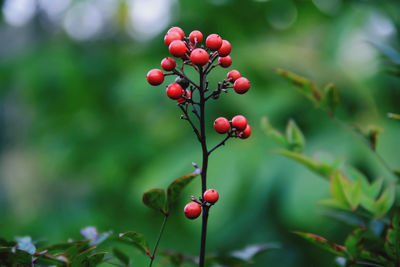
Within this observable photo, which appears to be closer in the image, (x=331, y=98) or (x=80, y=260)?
(x=80, y=260)

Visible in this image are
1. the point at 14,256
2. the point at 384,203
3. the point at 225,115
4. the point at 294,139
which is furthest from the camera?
the point at 225,115

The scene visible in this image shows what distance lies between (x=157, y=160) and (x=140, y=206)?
283 millimetres

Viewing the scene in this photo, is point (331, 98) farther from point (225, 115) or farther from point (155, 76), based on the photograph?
point (225, 115)

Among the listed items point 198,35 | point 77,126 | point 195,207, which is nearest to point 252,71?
point 77,126

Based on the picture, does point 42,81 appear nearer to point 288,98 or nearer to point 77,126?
point 77,126

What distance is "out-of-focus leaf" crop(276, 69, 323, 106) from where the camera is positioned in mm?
551

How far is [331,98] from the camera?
1.89ft

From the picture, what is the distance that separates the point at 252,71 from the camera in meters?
1.70

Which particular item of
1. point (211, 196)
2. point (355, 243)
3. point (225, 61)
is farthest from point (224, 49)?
point (355, 243)

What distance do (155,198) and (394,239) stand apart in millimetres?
267

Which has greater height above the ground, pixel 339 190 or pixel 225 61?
pixel 225 61

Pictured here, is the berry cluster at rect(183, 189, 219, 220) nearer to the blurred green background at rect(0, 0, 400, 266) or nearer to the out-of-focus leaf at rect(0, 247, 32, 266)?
the out-of-focus leaf at rect(0, 247, 32, 266)

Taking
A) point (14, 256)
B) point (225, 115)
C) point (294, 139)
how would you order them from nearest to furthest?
point (14, 256), point (294, 139), point (225, 115)

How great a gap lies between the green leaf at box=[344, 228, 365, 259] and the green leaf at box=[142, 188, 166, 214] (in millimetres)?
217
